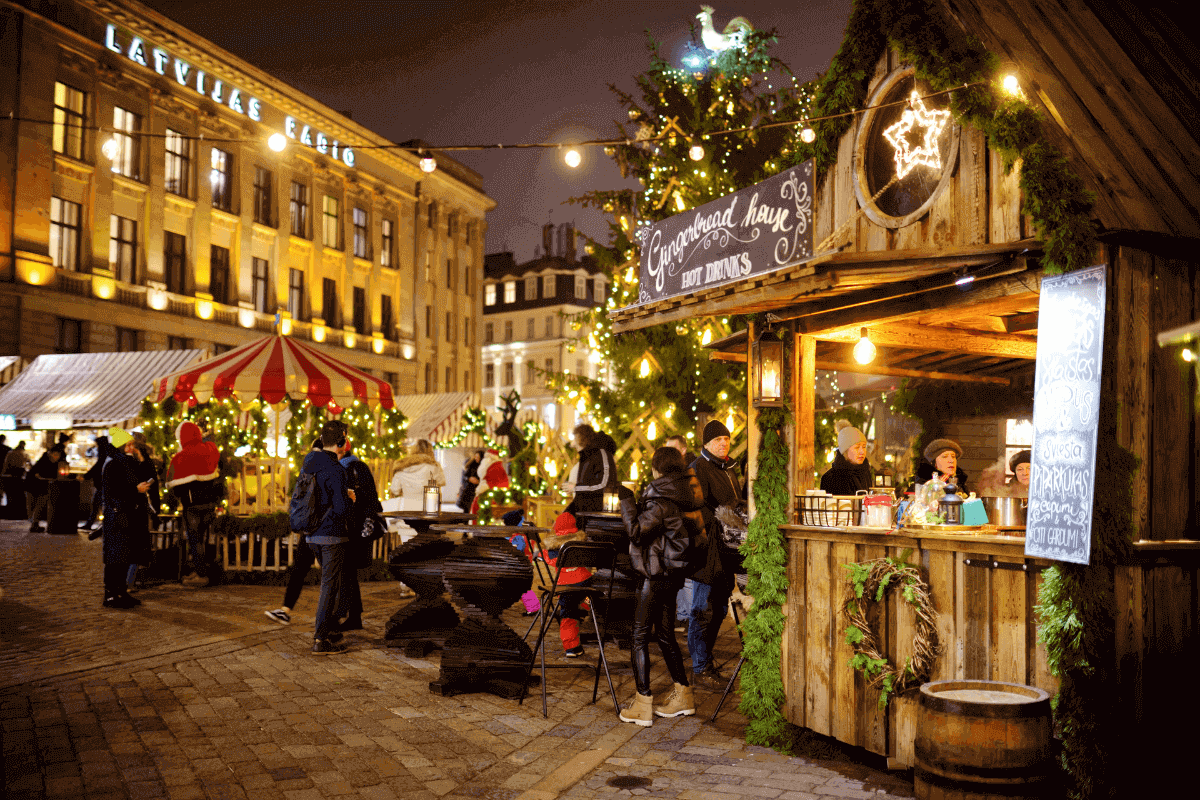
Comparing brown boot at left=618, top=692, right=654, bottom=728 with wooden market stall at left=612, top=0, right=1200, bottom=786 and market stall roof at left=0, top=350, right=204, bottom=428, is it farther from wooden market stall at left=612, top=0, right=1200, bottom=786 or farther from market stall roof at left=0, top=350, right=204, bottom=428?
market stall roof at left=0, top=350, right=204, bottom=428

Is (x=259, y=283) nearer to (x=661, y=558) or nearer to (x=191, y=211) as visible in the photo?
(x=191, y=211)

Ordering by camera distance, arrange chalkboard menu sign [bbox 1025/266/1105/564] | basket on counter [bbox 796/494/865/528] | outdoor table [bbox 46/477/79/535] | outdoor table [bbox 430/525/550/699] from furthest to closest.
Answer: outdoor table [bbox 46/477/79/535] < outdoor table [bbox 430/525/550/699] < basket on counter [bbox 796/494/865/528] < chalkboard menu sign [bbox 1025/266/1105/564]

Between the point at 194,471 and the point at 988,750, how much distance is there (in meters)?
10.8

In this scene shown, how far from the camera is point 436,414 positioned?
98.9ft

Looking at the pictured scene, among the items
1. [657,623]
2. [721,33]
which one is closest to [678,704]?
[657,623]

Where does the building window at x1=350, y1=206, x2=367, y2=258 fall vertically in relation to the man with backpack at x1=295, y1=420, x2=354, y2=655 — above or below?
above

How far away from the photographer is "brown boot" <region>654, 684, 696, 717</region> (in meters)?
6.77

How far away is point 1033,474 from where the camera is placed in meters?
4.95

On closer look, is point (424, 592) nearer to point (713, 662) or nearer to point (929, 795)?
point (713, 662)

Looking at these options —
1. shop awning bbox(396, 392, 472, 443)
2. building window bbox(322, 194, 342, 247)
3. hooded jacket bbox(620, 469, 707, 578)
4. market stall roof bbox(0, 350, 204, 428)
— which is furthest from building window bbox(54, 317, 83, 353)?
hooded jacket bbox(620, 469, 707, 578)

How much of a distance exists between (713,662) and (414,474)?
17.3 ft

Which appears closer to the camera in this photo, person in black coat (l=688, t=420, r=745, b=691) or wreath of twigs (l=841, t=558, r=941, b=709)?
wreath of twigs (l=841, t=558, r=941, b=709)

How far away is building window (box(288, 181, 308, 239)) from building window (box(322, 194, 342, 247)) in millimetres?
986

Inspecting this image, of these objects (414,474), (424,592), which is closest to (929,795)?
(424,592)
